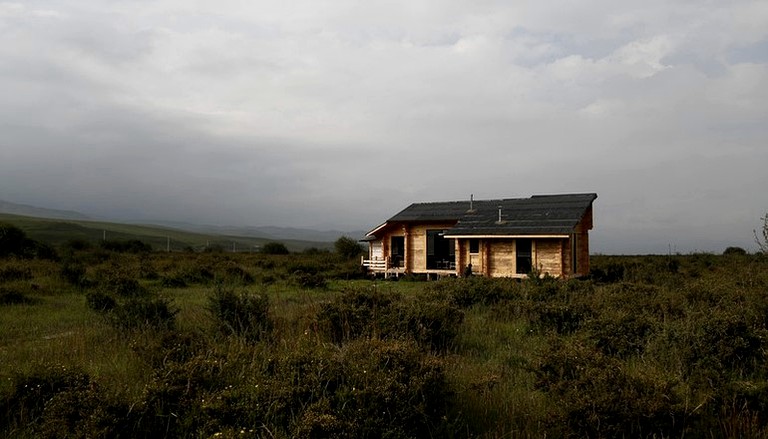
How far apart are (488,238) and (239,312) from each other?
15.9 m

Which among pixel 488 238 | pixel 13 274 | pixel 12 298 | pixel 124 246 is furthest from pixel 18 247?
pixel 488 238

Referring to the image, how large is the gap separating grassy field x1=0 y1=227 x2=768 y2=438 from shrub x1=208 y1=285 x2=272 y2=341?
0.03m

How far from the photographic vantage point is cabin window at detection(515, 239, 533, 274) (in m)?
22.0

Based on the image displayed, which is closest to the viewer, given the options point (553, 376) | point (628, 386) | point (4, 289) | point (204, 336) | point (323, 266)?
point (628, 386)

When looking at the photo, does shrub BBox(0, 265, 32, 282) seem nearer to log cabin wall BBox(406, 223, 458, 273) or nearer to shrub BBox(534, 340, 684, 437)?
log cabin wall BBox(406, 223, 458, 273)

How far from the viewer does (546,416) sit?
434 cm

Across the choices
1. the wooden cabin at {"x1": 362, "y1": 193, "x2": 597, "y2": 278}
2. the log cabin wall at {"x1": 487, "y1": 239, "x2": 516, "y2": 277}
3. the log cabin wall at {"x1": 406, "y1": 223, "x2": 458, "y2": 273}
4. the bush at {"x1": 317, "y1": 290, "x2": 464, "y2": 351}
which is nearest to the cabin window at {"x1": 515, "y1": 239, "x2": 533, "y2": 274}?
the wooden cabin at {"x1": 362, "y1": 193, "x2": 597, "y2": 278}

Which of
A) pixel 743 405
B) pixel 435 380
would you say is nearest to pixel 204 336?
pixel 435 380

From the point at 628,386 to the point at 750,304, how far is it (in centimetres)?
523

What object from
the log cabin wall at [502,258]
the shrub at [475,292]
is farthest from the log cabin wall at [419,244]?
the shrub at [475,292]

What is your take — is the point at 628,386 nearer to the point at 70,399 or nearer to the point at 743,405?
the point at 743,405

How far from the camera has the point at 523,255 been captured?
22109 millimetres

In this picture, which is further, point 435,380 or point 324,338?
point 324,338

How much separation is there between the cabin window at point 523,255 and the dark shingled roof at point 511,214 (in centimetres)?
88
